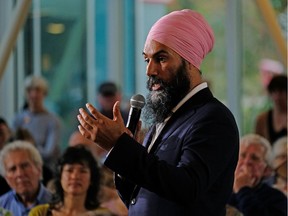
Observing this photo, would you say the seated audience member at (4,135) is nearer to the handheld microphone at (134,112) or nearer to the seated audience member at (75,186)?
the seated audience member at (75,186)

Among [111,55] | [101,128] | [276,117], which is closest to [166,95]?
[101,128]

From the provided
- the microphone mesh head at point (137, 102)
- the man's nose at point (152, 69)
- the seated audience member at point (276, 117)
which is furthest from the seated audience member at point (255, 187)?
the man's nose at point (152, 69)

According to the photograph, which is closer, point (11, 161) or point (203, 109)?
point (203, 109)

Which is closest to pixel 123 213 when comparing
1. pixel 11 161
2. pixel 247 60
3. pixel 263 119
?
pixel 11 161

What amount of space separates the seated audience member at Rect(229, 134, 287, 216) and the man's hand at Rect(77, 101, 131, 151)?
128 inches

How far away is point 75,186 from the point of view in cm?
652

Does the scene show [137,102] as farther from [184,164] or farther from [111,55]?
[111,55]

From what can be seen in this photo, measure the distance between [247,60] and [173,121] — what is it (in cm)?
980


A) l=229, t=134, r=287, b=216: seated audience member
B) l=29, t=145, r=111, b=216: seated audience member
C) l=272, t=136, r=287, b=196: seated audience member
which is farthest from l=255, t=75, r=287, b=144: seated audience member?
l=29, t=145, r=111, b=216: seated audience member

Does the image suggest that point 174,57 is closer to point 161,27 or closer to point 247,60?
point 161,27

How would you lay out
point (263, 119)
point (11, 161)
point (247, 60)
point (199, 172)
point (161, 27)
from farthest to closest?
point (247, 60)
point (263, 119)
point (11, 161)
point (161, 27)
point (199, 172)

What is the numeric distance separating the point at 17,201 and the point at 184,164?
11.4 feet

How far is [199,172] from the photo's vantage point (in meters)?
3.58

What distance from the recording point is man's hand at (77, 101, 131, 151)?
3.54m
